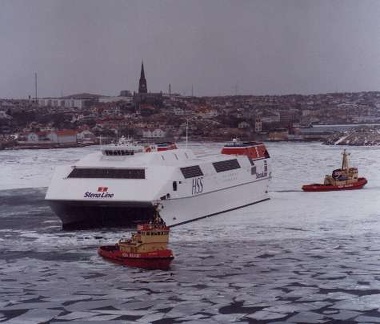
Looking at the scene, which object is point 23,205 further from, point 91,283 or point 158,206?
point 91,283

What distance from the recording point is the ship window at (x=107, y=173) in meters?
14.9

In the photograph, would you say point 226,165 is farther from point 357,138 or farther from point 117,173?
point 357,138

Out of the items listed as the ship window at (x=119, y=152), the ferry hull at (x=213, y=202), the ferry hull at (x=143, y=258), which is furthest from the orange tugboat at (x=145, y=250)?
the ship window at (x=119, y=152)

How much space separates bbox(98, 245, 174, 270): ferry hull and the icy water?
0.53 ft

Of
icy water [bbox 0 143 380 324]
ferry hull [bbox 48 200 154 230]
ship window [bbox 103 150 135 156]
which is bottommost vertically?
icy water [bbox 0 143 380 324]

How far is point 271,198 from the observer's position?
19.2m

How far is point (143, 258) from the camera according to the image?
1060 centimetres

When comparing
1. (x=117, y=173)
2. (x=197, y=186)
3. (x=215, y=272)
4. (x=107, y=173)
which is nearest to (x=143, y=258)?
(x=215, y=272)

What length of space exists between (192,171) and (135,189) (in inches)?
65.9

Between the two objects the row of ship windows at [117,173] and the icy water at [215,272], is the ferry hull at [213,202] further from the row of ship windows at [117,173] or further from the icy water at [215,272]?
the row of ship windows at [117,173]

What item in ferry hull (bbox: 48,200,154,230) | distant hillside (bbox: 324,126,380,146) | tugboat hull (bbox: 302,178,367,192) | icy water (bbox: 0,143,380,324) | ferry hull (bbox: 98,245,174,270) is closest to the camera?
icy water (bbox: 0,143,380,324)

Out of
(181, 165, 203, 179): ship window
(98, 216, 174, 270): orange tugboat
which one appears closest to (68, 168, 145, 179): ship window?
(181, 165, 203, 179): ship window

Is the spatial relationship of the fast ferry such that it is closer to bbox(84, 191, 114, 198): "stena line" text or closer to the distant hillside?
bbox(84, 191, 114, 198): "stena line" text

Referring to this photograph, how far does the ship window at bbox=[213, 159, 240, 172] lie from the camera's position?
679 inches
